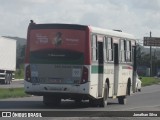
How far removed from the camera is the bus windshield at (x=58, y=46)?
23.2m

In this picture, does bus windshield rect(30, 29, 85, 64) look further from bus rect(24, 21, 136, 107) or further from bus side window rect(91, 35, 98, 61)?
bus side window rect(91, 35, 98, 61)

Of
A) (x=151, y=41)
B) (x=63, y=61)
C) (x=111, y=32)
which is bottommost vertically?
(x=63, y=61)

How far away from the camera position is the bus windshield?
23.2m

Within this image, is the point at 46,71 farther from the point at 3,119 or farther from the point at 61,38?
the point at 3,119

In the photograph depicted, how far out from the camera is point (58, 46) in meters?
23.3

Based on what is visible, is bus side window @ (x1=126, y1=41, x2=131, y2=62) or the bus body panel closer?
the bus body panel

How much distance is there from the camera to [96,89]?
24078mm

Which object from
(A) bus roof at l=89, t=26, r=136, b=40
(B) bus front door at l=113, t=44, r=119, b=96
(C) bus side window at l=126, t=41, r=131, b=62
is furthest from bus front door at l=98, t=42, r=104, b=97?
(C) bus side window at l=126, t=41, r=131, b=62

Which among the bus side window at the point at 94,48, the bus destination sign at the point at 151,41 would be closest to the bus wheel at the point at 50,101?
the bus side window at the point at 94,48

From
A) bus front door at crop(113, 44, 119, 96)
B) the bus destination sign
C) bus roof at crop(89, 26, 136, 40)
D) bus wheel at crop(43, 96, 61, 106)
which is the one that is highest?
the bus destination sign

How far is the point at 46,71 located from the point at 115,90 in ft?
15.1

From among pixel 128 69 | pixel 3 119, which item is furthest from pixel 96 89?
pixel 3 119

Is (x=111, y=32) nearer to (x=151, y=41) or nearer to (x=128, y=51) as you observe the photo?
(x=128, y=51)

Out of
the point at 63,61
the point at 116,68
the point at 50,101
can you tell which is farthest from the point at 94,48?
the point at 116,68
